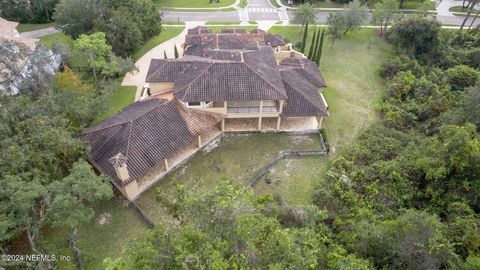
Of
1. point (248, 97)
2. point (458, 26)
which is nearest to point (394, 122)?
point (248, 97)

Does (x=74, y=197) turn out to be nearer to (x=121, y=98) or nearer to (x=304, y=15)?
(x=121, y=98)

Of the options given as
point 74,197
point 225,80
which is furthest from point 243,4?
point 74,197

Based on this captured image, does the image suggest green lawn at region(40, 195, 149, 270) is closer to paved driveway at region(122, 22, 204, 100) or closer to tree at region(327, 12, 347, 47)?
paved driveway at region(122, 22, 204, 100)

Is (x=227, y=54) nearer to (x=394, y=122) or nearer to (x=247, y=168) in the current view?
(x=247, y=168)

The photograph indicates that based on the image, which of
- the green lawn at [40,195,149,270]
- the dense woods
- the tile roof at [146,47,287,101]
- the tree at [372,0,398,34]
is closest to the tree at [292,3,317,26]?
the tree at [372,0,398,34]

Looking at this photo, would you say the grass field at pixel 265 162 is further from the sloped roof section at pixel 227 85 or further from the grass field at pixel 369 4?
the grass field at pixel 369 4

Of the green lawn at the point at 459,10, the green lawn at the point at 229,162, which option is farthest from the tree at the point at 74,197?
the green lawn at the point at 459,10

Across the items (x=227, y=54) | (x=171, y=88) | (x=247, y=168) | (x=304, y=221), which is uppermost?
(x=227, y=54)
